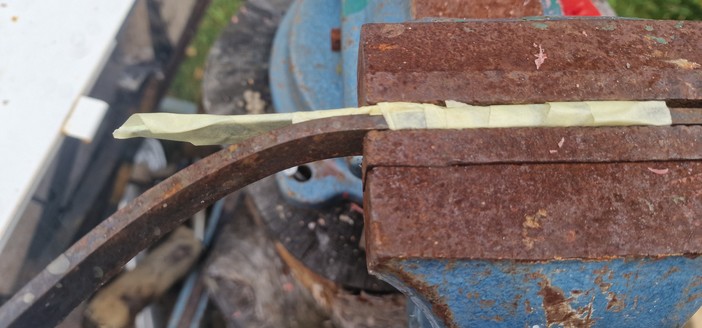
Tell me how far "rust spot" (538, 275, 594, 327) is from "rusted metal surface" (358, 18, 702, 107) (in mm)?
302

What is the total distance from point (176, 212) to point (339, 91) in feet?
3.11

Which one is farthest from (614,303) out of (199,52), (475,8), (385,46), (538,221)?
(199,52)

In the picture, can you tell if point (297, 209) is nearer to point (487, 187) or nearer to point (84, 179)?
point (84, 179)

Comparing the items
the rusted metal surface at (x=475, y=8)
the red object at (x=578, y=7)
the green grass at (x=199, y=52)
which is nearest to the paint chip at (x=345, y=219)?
the rusted metal surface at (x=475, y=8)

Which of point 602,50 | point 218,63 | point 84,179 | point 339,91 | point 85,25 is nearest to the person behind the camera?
point 602,50

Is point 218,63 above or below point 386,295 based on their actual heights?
above

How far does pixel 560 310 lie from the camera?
0.94 metres

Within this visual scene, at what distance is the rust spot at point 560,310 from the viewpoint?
3.00 feet

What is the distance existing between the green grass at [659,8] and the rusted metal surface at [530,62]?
2.42m

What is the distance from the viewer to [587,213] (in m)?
0.90

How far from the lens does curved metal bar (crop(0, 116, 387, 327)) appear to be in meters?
0.91

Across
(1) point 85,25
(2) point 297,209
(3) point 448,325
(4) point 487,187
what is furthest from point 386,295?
(1) point 85,25

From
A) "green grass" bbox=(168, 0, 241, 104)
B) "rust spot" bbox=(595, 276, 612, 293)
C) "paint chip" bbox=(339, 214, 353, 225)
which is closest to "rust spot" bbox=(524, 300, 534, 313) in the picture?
"rust spot" bbox=(595, 276, 612, 293)

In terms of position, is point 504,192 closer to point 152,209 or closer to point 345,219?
point 152,209
